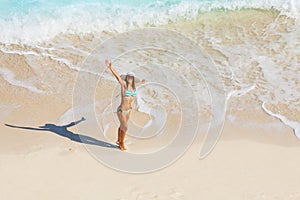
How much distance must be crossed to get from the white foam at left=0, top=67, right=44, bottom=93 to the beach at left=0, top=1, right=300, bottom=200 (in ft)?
0.11

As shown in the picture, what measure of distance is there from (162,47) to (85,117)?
114 inches

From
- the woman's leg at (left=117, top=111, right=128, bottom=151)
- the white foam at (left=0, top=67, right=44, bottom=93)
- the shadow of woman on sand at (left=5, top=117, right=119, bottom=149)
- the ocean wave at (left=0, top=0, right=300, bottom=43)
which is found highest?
the ocean wave at (left=0, top=0, right=300, bottom=43)

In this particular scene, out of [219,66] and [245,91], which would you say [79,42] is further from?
[245,91]

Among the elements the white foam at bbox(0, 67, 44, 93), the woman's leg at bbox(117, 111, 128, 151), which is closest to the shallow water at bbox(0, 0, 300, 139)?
the white foam at bbox(0, 67, 44, 93)

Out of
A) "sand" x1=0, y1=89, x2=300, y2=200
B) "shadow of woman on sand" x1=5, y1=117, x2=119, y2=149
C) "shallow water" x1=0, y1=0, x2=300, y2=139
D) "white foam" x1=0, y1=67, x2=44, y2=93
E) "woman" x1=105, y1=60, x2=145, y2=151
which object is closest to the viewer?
"sand" x1=0, y1=89, x2=300, y2=200

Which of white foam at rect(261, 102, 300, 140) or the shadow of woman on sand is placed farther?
white foam at rect(261, 102, 300, 140)

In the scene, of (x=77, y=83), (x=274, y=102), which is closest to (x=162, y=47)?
(x=77, y=83)

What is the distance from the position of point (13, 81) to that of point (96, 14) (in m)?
3.88

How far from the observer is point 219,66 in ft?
29.1

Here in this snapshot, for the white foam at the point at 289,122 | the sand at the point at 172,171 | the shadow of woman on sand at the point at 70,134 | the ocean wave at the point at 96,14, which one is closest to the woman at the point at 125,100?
the shadow of woman on sand at the point at 70,134

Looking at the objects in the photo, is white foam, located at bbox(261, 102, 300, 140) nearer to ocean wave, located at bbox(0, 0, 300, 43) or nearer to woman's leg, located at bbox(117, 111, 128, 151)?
woman's leg, located at bbox(117, 111, 128, 151)

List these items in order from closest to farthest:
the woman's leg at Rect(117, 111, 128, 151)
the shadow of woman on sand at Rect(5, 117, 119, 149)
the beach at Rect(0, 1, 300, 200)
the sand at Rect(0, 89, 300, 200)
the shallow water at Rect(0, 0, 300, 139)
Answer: the sand at Rect(0, 89, 300, 200), the beach at Rect(0, 1, 300, 200), the woman's leg at Rect(117, 111, 128, 151), the shadow of woman on sand at Rect(5, 117, 119, 149), the shallow water at Rect(0, 0, 300, 139)

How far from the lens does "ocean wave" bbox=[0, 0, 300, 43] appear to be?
10820 millimetres

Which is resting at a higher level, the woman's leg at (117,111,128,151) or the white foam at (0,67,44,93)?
the woman's leg at (117,111,128,151)
